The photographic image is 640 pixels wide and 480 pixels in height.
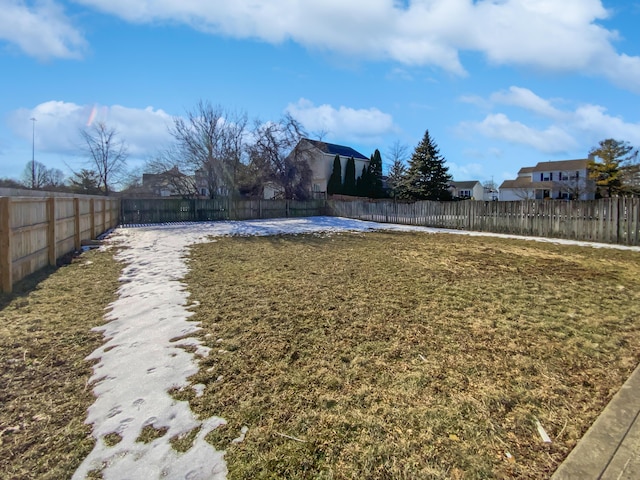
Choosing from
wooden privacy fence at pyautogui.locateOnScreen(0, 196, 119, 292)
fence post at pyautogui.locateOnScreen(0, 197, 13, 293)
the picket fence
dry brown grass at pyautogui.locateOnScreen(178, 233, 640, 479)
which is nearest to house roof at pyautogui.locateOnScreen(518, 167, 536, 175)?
the picket fence

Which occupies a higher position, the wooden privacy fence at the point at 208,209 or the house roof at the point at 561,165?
the house roof at the point at 561,165

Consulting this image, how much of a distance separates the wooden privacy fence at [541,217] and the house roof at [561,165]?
3544 centimetres

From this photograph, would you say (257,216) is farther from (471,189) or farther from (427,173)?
(471,189)

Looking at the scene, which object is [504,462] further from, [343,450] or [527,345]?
[527,345]

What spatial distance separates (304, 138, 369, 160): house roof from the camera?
35688mm

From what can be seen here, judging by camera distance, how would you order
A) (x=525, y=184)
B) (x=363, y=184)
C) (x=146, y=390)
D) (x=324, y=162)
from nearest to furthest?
(x=146, y=390)
(x=324, y=162)
(x=363, y=184)
(x=525, y=184)

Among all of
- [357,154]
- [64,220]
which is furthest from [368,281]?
[357,154]

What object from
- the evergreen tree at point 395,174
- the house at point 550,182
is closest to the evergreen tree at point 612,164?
the house at point 550,182

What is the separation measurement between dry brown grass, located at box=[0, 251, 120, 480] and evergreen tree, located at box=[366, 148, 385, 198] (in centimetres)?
3425

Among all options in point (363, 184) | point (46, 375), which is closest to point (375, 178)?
point (363, 184)

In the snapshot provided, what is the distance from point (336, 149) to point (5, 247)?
3640 centimetres

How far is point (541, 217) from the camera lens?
42.4 ft

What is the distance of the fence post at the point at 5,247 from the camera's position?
4.71 meters

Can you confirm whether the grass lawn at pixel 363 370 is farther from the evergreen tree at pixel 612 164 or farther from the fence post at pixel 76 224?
the evergreen tree at pixel 612 164
